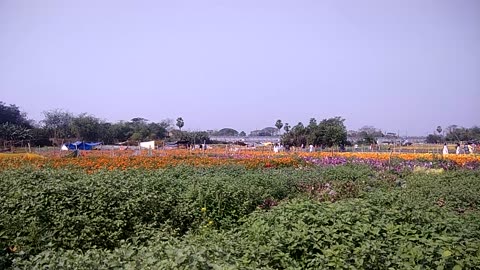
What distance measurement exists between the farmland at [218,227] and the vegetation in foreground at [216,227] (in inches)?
0.6

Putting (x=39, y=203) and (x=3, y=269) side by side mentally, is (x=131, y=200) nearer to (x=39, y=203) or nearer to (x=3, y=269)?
(x=39, y=203)

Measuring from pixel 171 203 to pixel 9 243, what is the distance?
2303mm

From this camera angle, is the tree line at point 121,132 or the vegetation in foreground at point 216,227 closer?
the vegetation in foreground at point 216,227

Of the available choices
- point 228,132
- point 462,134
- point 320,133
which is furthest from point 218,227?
point 228,132

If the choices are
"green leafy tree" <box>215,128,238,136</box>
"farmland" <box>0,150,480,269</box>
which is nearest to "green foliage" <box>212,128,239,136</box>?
"green leafy tree" <box>215,128,238,136</box>

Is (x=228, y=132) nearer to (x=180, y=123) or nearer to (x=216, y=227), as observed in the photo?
(x=180, y=123)

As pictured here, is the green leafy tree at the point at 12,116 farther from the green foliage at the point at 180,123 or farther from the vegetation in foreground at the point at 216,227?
the vegetation in foreground at the point at 216,227

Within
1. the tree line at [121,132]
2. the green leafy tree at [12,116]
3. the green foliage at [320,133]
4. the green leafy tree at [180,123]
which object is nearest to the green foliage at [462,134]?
the tree line at [121,132]

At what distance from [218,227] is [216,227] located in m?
0.07

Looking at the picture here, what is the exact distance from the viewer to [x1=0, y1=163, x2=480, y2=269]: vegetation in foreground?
142 inches

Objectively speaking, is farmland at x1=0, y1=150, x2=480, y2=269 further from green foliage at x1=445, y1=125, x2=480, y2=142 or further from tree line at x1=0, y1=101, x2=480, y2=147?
green foliage at x1=445, y1=125, x2=480, y2=142

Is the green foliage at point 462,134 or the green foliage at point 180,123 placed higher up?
the green foliage at point 180,123

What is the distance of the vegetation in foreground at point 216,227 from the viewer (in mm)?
3615

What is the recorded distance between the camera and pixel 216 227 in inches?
254
